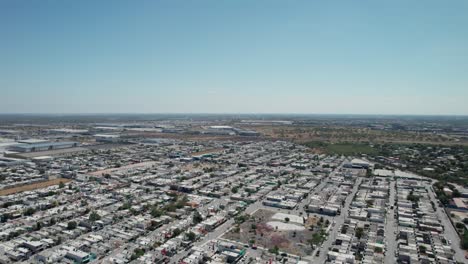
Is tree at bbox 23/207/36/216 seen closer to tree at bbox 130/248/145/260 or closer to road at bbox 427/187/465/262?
tree at bbox 130/248/145/260

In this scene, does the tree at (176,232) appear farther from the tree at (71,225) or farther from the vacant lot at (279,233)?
the tree at (71,225)

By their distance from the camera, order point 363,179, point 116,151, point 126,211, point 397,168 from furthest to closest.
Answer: point 116,151 < point 397,168 < point 363,179 < point 126,211

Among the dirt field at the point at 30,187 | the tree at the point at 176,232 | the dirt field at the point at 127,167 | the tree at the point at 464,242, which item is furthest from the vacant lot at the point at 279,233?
the dirt field at the point at 127,167

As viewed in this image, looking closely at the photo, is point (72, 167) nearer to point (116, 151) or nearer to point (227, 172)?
point (116, 151)

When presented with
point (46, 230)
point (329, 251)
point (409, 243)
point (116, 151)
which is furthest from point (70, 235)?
point (116, 151)

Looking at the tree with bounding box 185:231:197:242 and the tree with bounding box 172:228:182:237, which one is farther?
the tree with bounding box 172:228:182:237

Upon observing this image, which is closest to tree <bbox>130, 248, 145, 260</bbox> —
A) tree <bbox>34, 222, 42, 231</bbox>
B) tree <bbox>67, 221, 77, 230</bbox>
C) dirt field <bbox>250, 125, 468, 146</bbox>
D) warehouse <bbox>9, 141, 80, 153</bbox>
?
tree <bbox>67, 221, 77, 230</bbox>

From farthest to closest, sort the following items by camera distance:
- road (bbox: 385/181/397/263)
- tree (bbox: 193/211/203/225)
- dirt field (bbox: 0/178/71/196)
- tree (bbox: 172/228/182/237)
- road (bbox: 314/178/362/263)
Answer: dirt field (bbox: 0/178/71/196) → tree (bbox: 193/211/203/225) → tree (bbox: 172/228/182/237) → road (bbox: 385/181/397/263) → road (bbox: 314/178/362/263)

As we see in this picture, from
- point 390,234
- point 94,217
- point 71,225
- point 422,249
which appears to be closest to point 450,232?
point 390,234

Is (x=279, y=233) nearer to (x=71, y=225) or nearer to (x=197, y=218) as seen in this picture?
(x=197, y=218)

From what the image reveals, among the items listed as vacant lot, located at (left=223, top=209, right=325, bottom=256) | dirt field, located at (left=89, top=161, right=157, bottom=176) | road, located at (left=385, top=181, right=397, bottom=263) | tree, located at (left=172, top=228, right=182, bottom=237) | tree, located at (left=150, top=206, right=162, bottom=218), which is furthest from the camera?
dirt field, located at (left=89, top=161, right=157, bottom=176)

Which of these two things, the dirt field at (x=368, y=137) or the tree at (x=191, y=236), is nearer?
the tree at (x=191, y=236)
